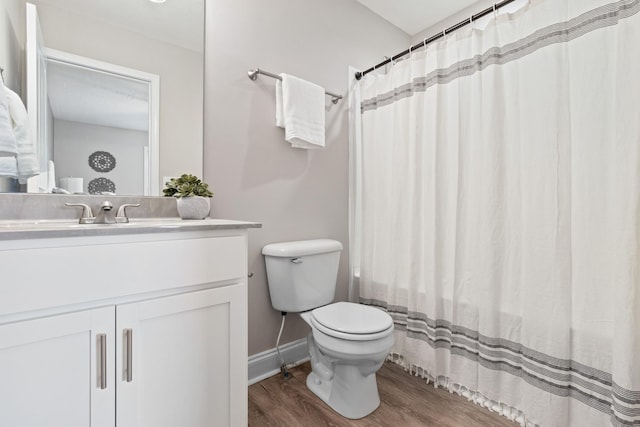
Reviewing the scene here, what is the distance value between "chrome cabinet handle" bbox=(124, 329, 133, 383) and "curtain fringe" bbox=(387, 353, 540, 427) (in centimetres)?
149

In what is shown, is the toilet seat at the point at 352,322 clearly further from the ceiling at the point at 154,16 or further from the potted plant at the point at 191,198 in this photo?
the ceiling at the point at 154,16

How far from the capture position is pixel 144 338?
3.14ft

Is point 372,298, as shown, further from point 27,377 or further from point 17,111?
point 17,111

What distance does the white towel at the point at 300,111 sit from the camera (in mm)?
1747

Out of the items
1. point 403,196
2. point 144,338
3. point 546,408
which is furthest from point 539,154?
point 144,338

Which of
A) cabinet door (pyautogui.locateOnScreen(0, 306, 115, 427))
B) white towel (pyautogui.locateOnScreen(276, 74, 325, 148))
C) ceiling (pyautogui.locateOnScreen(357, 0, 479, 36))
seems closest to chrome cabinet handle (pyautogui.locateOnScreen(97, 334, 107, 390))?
cabinet door (pyautogui.locateOnScreen(0, 306, 115, 427))

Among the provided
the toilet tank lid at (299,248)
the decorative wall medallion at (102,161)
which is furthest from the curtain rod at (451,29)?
the decorative wall medallion at (102,161)

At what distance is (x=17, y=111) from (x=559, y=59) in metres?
2.13

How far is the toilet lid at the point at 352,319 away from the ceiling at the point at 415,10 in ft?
6.90

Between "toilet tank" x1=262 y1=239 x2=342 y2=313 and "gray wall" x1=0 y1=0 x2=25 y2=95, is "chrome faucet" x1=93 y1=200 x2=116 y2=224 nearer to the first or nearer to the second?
"gray wall" x1=0 y1=0 x2=25 y2=95

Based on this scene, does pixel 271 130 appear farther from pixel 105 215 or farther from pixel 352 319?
pixel 352 319

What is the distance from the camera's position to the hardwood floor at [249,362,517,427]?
141 centimetres

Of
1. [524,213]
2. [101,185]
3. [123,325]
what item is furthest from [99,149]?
[524,213]

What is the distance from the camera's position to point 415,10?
2283mm
